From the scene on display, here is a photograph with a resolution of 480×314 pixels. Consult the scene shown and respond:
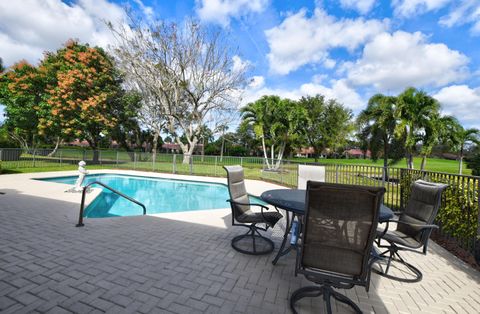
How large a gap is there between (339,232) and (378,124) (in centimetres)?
1625

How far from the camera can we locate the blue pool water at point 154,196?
269 inches

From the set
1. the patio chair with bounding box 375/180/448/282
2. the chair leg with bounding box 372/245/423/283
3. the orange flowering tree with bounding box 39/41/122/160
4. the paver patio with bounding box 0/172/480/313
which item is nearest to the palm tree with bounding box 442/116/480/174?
the paver patio with bounding box 0/172/480/313

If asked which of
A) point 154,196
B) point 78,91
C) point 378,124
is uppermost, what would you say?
point 78,91

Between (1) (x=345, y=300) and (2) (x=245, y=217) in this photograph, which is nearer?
(1) (x=345, y=300)

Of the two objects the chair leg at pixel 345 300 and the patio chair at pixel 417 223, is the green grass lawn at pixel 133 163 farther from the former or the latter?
the chair leg at pixel 345 300

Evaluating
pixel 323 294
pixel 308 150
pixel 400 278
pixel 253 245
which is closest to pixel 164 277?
pixel 253 245

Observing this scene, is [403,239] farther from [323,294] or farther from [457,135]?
[457,135]

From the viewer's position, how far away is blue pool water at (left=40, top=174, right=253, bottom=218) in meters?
6.84

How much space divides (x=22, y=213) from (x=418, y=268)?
7546 millimetres

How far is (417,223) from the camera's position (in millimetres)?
2619

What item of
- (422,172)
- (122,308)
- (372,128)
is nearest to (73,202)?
(122,308)

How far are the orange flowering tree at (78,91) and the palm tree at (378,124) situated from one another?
1925 centimetres

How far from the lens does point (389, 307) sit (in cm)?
208

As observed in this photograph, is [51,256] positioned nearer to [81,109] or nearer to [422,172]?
[422,172]
